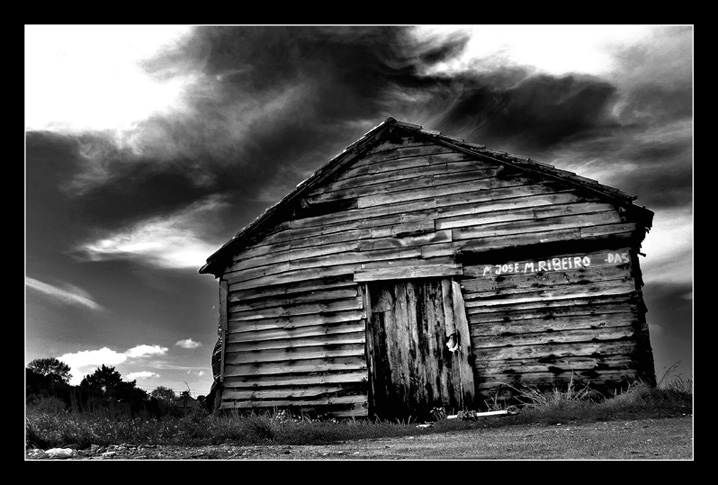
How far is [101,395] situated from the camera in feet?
37.4

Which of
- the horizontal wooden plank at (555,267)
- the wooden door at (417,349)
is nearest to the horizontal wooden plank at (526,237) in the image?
the horizontal wooden plank at (555,267)

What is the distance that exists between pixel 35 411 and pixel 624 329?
9215mm

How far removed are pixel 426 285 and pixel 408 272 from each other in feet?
1.35

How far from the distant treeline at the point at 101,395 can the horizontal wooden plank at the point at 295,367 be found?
100 centimetres

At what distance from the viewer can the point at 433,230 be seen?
10531mm

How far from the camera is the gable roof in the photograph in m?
9.26

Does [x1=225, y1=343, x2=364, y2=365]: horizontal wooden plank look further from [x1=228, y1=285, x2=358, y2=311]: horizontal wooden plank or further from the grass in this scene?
Result: the grass

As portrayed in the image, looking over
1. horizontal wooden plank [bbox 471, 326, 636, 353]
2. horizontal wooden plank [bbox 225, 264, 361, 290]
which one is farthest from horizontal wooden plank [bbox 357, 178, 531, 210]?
horizontal wooden plank [bbox 471, 326, 636, 353]

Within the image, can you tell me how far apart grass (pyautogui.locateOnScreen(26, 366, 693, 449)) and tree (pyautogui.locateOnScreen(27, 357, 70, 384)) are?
6.50 feet

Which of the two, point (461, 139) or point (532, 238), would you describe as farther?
point (461, 139)

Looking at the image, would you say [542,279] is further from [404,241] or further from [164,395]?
[164,395]
